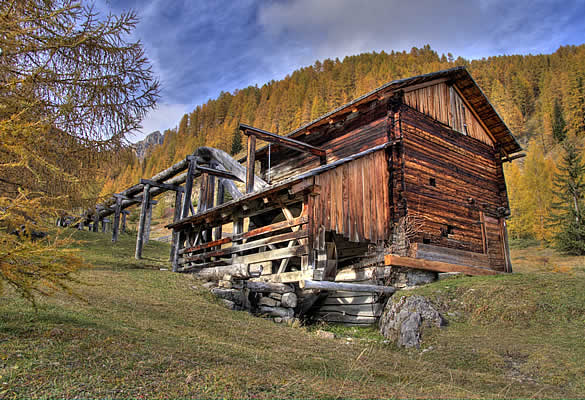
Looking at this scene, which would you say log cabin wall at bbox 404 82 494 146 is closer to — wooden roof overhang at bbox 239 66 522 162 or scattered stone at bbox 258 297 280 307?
wooden roof overhang at bbox 239 66 522 162

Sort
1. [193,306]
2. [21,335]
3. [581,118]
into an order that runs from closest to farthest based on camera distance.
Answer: [21,335]
[193,306]
[581,118]

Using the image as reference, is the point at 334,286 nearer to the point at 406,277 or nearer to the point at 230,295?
the point at 230,295

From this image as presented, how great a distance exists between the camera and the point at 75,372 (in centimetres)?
414

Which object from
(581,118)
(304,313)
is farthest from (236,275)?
(581,118)

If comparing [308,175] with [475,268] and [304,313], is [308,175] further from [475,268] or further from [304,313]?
[475,268]

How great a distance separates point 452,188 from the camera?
51.1 ft

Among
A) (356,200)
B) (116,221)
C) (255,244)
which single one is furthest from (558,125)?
(255,244)

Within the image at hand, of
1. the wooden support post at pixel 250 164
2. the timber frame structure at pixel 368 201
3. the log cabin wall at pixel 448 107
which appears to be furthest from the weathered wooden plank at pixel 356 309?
the log cabin wall at pixel 448 107

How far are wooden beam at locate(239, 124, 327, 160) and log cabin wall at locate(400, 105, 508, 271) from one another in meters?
3.86

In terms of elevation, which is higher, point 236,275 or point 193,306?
point 236,275

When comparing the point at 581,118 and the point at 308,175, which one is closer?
the point at 308,175

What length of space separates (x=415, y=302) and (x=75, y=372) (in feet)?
25.5

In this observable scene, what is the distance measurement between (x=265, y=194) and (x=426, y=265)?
20.3ft

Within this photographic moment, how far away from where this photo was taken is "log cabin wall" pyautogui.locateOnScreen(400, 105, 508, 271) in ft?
46.3
